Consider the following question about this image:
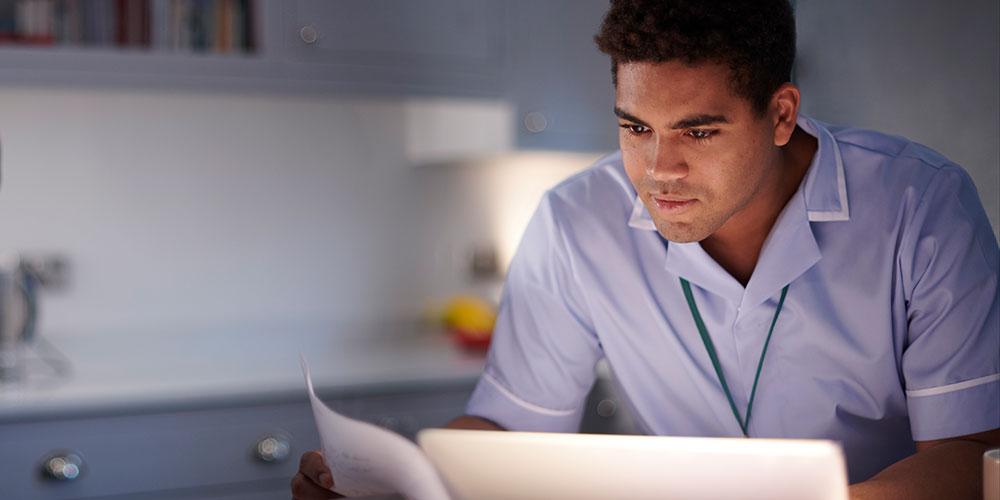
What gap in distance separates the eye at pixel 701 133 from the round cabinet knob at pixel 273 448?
1478mm

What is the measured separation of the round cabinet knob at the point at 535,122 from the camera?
2.80 meters

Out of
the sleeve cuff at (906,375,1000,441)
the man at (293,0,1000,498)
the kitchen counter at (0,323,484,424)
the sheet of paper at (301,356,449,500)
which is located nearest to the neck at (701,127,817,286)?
the man at (293,0,1000,498)

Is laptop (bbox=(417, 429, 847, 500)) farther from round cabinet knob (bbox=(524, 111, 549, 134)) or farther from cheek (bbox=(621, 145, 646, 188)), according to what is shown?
round cabinet knob (bbox=(524, 111, 549, 134))

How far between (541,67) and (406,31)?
15.1 inches

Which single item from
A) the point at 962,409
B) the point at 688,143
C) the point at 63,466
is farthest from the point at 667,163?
the point at 63,466

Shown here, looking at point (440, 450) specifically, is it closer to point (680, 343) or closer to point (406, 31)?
point (680, 343)

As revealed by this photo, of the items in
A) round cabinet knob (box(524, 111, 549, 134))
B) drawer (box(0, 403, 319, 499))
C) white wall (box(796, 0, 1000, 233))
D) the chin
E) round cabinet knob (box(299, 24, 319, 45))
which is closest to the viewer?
the chin

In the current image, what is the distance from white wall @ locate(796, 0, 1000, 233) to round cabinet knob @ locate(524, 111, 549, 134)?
1.13m

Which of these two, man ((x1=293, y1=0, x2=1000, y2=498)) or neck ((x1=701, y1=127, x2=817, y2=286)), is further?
neck ((x1=701, y1=127, x2=817, y2=286))

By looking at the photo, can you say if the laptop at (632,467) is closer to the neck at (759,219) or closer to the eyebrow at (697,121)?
the eyebrow at (697,121)

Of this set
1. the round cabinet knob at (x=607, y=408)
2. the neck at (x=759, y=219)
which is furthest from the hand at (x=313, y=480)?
the round cabinet knob at (x=607, y=408)

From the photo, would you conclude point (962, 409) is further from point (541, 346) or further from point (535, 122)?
A: point (535, 122)

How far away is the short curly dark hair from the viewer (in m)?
1.15

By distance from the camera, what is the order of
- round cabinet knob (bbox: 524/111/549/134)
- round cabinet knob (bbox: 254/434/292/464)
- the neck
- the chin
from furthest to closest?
round cabinet knob (bbox: 524/111/549/134) → round cabinet knob (bbox: 254/434/292/464) → the neck → the chin
